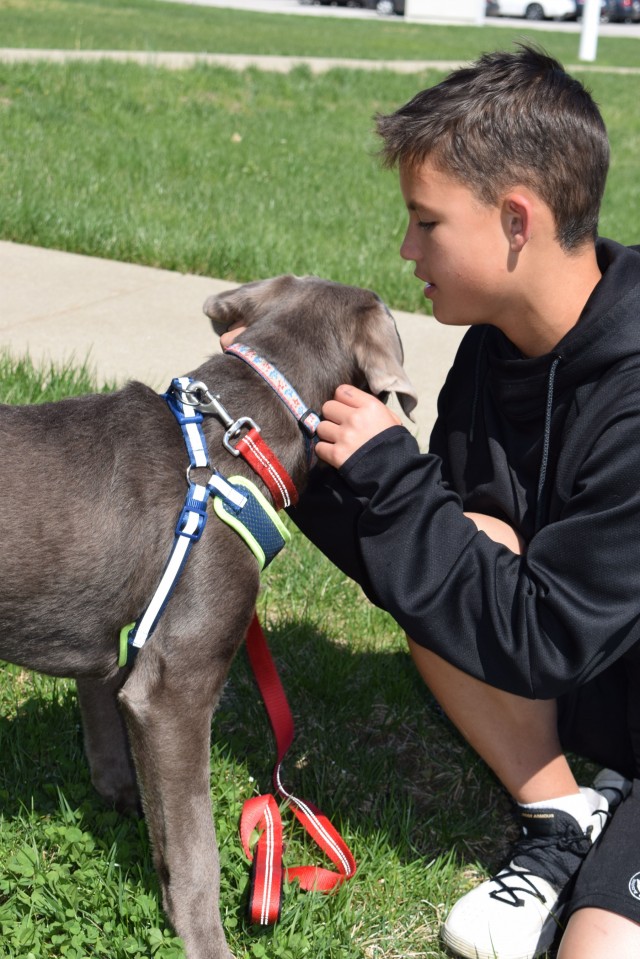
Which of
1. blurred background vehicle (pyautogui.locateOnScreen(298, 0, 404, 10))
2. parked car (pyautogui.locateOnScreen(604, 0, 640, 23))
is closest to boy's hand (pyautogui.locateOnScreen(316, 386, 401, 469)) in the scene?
blurred background vehicle (pyautogui.locateOnScreen(298, 0, 404, 10))

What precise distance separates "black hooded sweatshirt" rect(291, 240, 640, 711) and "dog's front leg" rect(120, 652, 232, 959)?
55 cm

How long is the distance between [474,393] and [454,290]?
1.62 feet

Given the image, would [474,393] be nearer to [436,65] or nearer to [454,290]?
[454,290]

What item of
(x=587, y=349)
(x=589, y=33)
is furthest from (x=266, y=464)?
(x=589, y=33)

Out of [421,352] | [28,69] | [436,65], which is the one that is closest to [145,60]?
[28,69]

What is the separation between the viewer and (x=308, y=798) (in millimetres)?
3127

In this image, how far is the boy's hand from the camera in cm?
259

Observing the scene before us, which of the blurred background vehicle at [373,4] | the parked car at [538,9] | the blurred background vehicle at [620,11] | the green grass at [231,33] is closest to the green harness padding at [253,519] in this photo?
the green grass at [231,33]

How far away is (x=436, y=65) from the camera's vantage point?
18.9 metres

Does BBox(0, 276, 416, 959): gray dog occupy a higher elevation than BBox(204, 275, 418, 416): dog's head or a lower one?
lower

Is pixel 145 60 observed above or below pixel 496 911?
above

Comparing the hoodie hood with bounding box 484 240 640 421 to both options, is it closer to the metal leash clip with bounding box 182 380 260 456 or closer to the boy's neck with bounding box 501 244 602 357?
the boy's neck with bounding box 501 244 602 357

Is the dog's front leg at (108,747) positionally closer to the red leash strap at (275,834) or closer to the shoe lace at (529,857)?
the red leash strap at (275,834)

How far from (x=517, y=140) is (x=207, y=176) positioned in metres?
6.58
